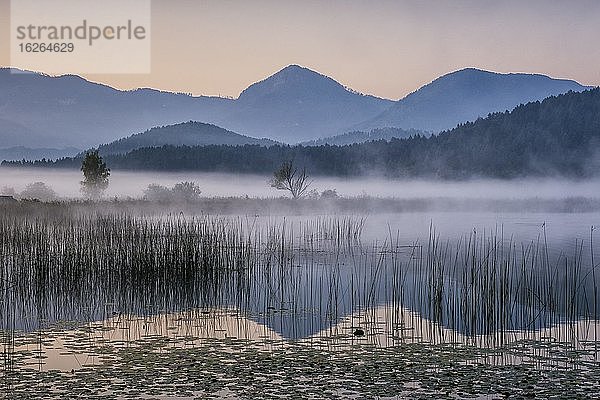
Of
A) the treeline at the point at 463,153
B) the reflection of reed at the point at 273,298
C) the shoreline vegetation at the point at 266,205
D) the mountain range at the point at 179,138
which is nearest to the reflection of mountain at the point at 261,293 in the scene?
the reflection of reed at the point at 273,298

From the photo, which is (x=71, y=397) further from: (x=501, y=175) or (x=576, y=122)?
(x=576, y=122)

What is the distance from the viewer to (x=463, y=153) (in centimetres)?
11438

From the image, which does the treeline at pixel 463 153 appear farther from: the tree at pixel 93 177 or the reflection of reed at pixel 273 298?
the reflection of reed at pixel 273 298

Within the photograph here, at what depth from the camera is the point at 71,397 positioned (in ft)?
27.8

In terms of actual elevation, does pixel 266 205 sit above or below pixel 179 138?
below

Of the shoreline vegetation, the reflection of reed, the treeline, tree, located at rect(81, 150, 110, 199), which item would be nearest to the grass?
the reflection of reed

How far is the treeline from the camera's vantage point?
109 meters

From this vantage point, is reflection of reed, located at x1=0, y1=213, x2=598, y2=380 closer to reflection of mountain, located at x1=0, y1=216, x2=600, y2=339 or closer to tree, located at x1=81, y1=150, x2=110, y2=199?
reflection of mountain, located at x1=0, y1=216, x2=600, y2=339

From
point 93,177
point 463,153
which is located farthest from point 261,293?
point 463,153

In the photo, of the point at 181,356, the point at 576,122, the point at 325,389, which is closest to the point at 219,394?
the point at 325,389

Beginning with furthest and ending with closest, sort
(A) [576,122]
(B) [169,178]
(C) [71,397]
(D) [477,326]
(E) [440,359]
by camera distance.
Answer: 1. (A) [576,122]
2. (B) [169,178]
3. (D) [477,326]
4. (E) [440,359]
5. (C) [71,397]

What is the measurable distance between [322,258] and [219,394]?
1250cm

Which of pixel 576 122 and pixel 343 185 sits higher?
pixel 576 122

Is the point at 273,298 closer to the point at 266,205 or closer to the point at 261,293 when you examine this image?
the point at 261,293
